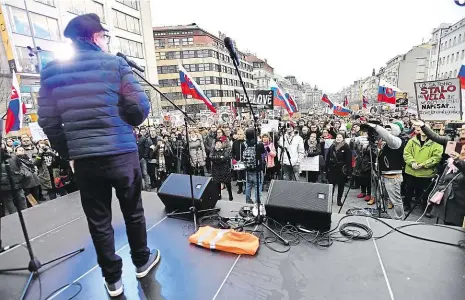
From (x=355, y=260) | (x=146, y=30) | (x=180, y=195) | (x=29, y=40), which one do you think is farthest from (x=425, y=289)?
(x=146, y=30)

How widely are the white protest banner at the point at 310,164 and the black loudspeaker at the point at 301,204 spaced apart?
3.43m

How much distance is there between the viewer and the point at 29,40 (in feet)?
72.5

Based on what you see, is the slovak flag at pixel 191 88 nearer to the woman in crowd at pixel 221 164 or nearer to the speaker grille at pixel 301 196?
the woman in crowd at pixel 221 164

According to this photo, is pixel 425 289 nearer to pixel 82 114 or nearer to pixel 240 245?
pixel 240 245

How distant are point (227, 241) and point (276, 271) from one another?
2.21 ft

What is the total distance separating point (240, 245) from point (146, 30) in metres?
A: 38.9

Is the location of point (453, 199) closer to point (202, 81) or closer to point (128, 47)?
point (128, 47)

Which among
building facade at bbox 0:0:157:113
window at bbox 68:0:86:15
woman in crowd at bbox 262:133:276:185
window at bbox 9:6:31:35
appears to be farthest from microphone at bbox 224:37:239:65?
window at bbox 68:0:86:15

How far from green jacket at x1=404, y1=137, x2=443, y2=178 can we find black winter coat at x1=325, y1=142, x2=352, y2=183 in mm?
1208

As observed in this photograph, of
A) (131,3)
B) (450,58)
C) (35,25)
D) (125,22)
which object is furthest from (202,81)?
(450,58)

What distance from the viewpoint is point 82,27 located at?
171 centimetres

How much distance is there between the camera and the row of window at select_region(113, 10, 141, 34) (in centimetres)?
3005

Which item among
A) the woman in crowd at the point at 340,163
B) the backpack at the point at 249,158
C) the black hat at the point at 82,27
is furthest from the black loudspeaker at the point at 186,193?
the woman in crowd at the point at 340,163

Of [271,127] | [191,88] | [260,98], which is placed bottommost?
[271,127]
